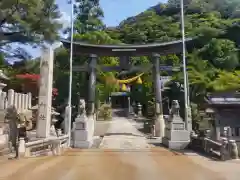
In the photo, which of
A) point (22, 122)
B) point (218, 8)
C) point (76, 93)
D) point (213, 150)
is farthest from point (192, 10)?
point (213, 150)

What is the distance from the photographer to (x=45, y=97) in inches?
608

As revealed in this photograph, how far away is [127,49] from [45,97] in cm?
1280

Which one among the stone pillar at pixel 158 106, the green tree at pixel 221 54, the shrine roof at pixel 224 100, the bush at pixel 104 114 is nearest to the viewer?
the shrine roof at pixel 224 100

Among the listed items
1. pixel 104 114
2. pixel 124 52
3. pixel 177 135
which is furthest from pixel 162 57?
pixel 177 135

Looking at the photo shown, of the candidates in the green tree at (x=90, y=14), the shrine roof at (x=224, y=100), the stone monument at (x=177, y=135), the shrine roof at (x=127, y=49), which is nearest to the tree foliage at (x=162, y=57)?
the green tree at (x=90, y=14)

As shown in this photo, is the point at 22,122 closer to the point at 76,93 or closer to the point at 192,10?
the point at 76,93

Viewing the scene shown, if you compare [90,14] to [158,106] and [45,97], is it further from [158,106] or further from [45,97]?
[45,97]

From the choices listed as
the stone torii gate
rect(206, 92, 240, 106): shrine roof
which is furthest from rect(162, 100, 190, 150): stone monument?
the stone torii gate

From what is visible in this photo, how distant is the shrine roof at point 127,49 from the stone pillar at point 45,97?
421 inches

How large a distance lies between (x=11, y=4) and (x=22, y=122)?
11.8 metres

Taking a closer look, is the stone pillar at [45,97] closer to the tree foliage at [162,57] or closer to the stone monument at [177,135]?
the tree foliage at [162,57]

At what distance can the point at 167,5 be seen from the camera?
285 ft

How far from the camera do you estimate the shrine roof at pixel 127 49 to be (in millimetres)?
26453

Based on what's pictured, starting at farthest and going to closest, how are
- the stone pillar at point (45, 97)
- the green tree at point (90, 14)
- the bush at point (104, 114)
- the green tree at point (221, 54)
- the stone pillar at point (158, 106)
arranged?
the green tree at point (90, 14)
the bush at point (104, 114)
the green tree at point (221, 54)
the stone pillar at point (158, 106)
the stone pillar at point (45, 97)
